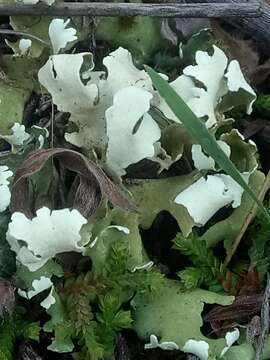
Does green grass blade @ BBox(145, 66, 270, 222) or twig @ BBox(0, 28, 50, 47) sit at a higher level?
green grass blade @ BBox(145, 66, 270, 222)

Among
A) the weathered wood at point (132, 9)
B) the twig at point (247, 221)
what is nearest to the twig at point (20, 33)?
the weathered wood at point (132, 9)

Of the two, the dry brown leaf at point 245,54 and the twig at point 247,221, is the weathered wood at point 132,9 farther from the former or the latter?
the twig at point 247,221

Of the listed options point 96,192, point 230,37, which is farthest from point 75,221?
point 230,37

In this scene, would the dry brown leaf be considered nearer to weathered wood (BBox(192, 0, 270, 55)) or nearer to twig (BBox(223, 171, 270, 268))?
weathered wood (BBox(192, 0, 270, 55))

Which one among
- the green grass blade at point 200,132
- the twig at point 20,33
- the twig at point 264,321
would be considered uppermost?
the green grass blade at point 200,132

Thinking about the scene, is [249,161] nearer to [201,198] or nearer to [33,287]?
[201,198]

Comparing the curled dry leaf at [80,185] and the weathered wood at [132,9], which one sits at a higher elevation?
the weathered wood at [132,9]

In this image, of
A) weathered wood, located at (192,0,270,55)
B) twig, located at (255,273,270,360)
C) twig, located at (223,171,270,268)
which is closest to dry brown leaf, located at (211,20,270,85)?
weathered wood, located at (192,0,270,55)
